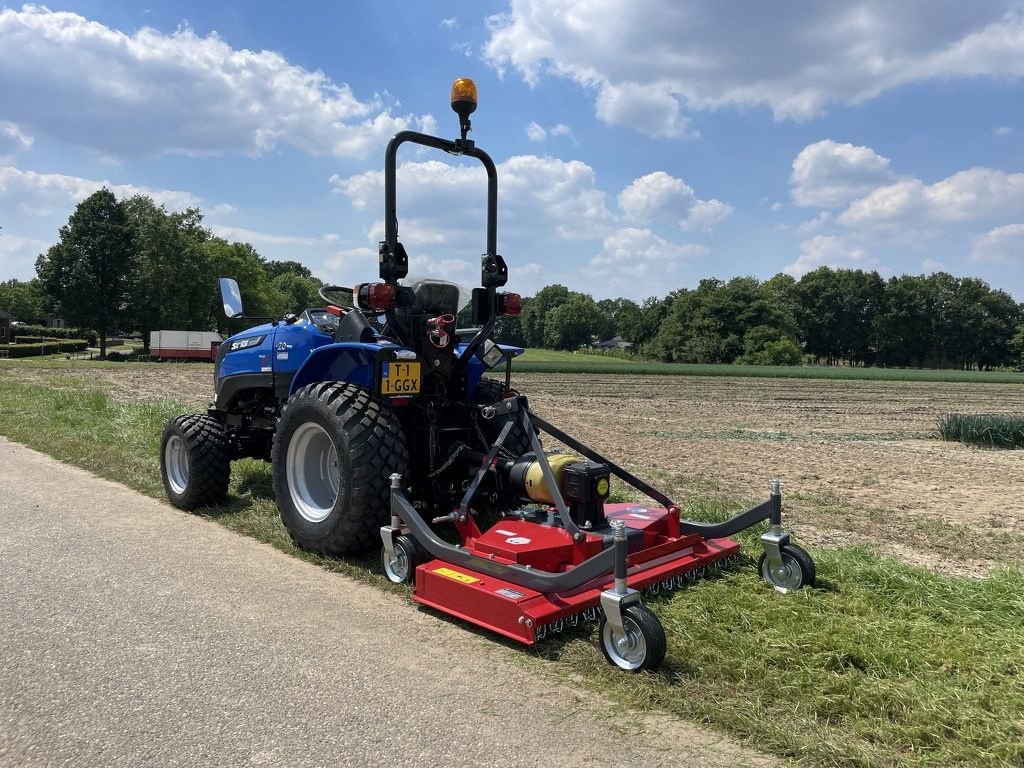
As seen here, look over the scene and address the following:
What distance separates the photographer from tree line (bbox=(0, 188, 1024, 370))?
49156mm

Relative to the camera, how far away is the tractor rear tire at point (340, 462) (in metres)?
4.43

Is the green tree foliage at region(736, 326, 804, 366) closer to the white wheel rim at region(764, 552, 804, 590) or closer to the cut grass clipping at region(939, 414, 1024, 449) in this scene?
the cut grass clipping at region(939, 414, 1024, 449)

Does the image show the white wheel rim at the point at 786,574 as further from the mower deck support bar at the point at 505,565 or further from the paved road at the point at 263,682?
the paved road at the point at 263,682

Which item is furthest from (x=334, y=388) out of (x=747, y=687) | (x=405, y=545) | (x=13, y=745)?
(x=747, y=687)

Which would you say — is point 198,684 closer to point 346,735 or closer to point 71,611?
point 346,735

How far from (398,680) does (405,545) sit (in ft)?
3.85

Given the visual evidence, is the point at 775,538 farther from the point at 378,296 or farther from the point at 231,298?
the point at 231,298

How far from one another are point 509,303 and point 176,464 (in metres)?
3.59

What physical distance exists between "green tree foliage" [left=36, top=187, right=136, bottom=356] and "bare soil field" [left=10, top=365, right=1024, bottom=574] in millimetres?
30935

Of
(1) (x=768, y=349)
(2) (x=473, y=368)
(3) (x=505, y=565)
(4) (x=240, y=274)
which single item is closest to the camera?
(3) (x=505, y=565)

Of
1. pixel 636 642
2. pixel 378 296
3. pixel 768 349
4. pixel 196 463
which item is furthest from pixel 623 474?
pixel 768 349

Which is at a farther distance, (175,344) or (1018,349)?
(1018,349)

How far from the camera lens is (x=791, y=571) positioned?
4160mm

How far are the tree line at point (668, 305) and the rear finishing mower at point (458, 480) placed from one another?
1394 inches
